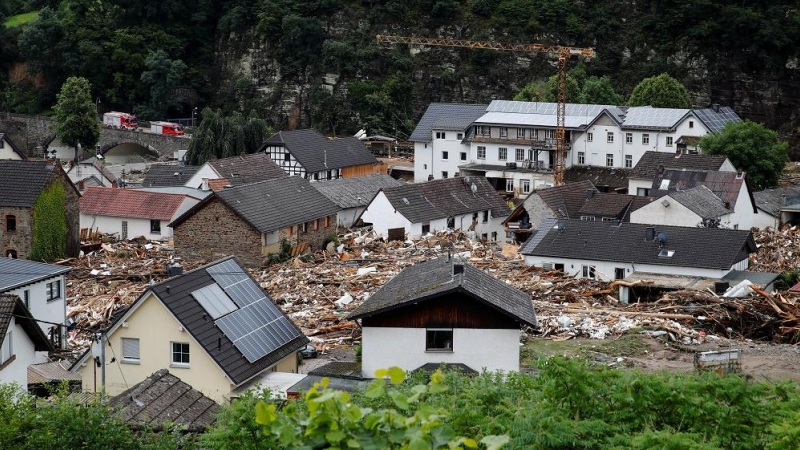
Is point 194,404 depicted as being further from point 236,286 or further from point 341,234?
point 341,234

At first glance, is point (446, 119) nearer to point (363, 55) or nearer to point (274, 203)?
point (363, 55)

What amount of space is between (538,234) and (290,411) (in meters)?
32.3

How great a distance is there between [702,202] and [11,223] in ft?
76.4

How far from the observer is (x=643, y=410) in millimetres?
15898

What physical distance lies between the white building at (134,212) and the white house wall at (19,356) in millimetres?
23217

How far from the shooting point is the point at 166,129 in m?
78.1

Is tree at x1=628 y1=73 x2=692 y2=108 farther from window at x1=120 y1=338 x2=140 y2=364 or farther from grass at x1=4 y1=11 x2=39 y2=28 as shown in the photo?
window at x1=120 y1=338 x2=140 y2=364

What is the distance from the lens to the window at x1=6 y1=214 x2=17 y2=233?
42594mm

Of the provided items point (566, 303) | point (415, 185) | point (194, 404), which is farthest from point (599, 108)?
point (194, 404)

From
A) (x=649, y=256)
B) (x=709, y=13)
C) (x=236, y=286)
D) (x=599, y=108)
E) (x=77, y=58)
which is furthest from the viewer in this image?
(x=77, y=58)

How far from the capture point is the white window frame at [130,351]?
2369 cm

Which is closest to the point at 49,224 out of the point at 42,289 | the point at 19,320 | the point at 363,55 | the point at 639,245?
the point at 42,289

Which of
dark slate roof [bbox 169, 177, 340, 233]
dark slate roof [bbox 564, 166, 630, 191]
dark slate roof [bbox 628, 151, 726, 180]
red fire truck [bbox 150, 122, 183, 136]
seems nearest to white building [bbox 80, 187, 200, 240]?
dark slate roof [bbox 169, 177, 340, 233]

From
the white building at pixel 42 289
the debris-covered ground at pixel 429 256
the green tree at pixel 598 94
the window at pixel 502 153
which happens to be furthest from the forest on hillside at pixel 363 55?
the white building at pixel 42 289
